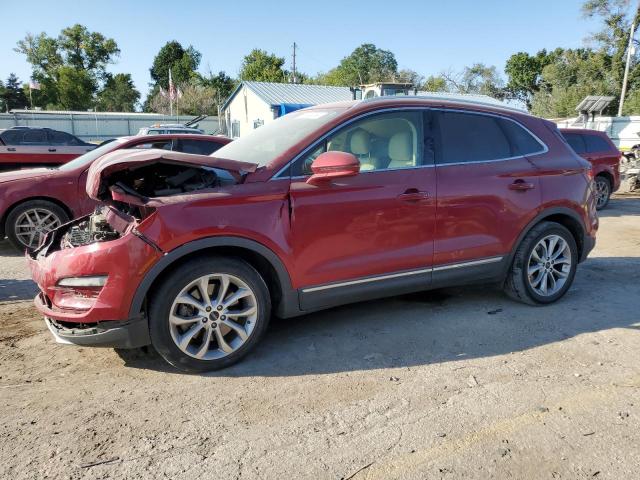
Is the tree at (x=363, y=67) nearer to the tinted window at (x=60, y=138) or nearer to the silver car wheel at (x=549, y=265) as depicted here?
the tinted window at (x=60, y=138)

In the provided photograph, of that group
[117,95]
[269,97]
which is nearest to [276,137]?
[269,97]

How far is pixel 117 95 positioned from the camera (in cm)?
7744

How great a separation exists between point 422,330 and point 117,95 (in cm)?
8347

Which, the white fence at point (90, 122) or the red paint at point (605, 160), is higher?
the white fence at point (90, 122)

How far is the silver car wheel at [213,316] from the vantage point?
10.6ft

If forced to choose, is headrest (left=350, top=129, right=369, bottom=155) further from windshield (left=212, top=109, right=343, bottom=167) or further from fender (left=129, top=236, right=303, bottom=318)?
fender (left=129, top=236, right=303, bottom=318)

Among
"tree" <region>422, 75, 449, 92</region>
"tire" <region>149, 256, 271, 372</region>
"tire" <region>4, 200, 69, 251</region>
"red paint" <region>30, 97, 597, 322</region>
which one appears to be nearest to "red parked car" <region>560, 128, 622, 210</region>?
"red paint" <region>30, 97, 597, 322</region>

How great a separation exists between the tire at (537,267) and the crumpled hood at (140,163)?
8.45 ft

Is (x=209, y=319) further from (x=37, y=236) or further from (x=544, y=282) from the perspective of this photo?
(x=37, y=236)

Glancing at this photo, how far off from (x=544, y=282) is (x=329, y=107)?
2550 mm

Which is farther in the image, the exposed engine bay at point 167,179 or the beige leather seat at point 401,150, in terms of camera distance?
the beige leather seat at point 401,150

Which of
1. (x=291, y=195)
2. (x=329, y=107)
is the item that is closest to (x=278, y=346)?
(x=291, y=195)

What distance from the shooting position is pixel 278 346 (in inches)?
149

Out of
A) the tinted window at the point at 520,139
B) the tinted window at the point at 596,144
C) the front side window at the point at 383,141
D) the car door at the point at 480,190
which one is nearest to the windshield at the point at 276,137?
the front side window at the point at 383,141
